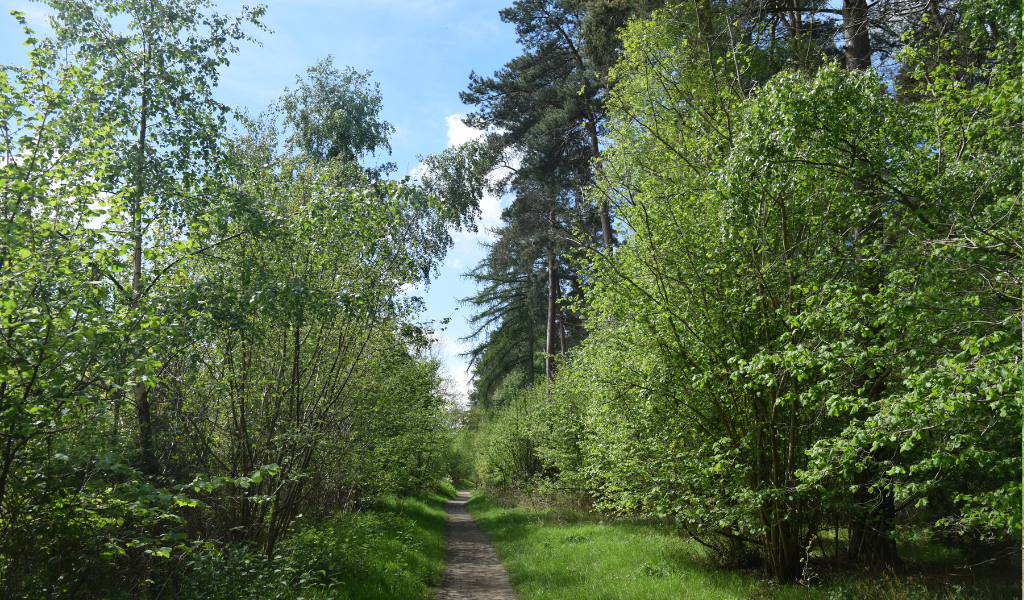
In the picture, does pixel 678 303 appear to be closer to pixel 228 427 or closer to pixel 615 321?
pixel 615 321

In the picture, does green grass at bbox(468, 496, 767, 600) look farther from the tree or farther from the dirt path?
the tree

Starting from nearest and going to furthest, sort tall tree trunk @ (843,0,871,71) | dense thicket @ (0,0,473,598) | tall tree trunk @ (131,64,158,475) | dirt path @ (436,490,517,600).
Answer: dense thicket @ (0,0,473,598), tall tree trunk @ (131,64,158,475), tall tree trunk @ (843,0,871,71), dirt path @ (436,490,517,600)

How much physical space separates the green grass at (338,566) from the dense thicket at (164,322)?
0.31 m

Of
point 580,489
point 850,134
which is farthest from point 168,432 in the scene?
point 580,489

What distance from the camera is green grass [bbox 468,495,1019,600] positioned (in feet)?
21.4

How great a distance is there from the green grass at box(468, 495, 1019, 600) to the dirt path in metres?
0.29

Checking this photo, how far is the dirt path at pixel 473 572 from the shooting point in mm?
9680

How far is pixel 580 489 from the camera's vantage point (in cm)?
1673

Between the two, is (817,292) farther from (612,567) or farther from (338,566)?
(338,566)

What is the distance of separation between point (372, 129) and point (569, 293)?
39.7 feet

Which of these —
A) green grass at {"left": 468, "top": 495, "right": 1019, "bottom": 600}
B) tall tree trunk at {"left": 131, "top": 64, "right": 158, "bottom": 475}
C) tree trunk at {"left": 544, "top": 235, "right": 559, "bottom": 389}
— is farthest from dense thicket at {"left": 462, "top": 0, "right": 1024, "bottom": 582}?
tree trunk at {"left": 544, "top": 235, "right": 559, "bottom": 389}

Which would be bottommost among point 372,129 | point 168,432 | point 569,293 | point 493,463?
point 493,463

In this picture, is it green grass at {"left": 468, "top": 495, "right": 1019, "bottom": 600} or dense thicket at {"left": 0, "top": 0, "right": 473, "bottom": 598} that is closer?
dense thicket at {"left": 0, "top": 0, "right": 473, "bottom": 598}

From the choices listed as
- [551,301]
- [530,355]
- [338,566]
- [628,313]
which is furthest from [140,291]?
[530,355]
